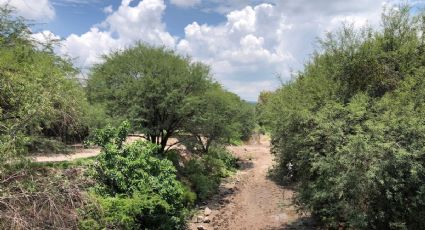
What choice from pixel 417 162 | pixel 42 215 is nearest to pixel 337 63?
pixel 417 162

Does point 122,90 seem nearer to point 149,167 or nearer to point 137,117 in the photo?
point 137,117

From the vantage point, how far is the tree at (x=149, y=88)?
2258cm

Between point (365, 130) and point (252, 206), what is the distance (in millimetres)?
10447

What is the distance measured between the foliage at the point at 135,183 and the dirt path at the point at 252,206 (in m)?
3.34

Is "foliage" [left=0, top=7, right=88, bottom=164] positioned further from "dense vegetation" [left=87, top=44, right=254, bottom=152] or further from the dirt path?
the dirt path

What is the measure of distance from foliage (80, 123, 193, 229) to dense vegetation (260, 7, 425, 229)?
545 centimetres

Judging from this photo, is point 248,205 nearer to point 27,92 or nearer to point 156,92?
point 156,92

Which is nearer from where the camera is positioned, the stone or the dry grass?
the dry grass

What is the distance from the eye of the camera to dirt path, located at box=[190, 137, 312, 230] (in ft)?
64.3

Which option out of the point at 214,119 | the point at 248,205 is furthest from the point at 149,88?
the point at 248,205

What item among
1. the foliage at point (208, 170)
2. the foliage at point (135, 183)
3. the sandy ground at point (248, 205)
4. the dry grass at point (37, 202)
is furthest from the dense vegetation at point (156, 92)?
the dry grass at point (37, 202)

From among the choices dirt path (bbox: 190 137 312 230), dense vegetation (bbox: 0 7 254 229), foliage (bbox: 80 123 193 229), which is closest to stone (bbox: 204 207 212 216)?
dirt path (bbox: 190 137 312 230)

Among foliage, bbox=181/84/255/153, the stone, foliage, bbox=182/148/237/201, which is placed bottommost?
the stone

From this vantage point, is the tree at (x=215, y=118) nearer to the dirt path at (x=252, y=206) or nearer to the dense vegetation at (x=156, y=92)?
the dense vegetation at (x=156, y=92)
